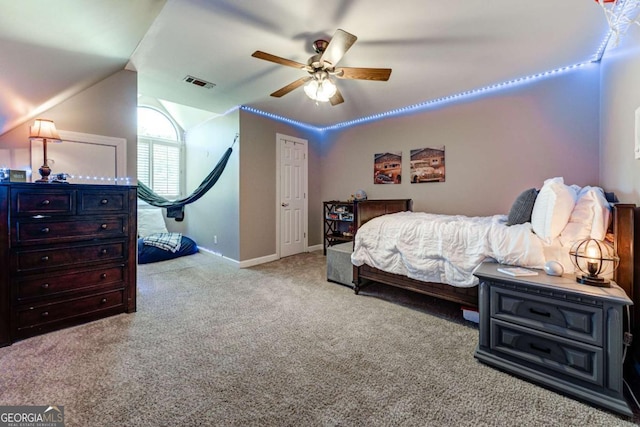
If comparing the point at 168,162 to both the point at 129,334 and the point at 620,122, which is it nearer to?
the point at 129,334

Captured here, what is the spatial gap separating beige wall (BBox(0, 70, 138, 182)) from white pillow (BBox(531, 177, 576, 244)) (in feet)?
12.1

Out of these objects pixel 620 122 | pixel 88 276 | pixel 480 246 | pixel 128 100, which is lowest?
pixel 88 276

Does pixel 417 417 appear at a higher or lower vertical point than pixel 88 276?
lower

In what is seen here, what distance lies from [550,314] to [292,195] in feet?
12.3

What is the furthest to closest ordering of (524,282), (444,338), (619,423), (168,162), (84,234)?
(168,162), (84,234), (444,338), (524,282), (619,423)

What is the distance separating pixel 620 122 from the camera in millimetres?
2023

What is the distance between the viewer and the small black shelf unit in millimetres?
4598

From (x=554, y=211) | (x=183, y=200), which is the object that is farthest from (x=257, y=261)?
(x=554, y=211)

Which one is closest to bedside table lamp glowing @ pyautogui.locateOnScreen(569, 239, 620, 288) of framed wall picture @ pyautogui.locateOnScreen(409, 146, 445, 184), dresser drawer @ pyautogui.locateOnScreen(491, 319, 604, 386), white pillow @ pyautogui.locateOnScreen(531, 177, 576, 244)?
white pillow @ pyautogui.locateOnScreen(531, 177, 576, 244)

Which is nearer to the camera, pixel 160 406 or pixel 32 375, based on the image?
pixel 160 406

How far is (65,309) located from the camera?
2053mm

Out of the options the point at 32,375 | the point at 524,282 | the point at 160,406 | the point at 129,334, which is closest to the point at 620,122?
the point at 524,282

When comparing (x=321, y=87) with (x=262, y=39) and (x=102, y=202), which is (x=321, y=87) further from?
(x=102, y=202)

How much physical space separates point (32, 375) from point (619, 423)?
10.0ft
